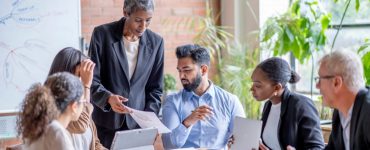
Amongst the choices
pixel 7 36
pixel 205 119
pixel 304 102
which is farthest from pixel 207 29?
pixel 304 102

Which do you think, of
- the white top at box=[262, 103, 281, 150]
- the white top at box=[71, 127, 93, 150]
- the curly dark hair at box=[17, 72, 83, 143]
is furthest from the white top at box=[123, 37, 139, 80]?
the curly dark hair at box=[17, 72, 83, 143]

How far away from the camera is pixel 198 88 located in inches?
137

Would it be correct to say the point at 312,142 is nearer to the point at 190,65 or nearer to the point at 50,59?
the point at 190,65

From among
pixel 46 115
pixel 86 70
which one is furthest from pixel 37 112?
pixel 86 70

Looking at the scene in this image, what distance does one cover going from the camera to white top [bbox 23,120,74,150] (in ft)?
7.57

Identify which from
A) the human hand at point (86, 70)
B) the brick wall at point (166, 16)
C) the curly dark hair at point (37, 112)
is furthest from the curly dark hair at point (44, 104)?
the brick wall at point (166, 16)

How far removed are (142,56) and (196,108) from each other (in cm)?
48

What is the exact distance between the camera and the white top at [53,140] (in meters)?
2.31

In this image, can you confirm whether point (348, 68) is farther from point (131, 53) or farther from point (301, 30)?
point (301, 30)

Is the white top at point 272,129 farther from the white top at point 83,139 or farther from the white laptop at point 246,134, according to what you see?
the white top at point 83,139

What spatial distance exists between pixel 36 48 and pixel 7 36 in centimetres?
24

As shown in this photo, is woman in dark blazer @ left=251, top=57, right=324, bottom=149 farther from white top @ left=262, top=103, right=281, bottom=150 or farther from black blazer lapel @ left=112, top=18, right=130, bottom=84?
black blazer lapel @ left=112, top=18, right=130, bottom=84

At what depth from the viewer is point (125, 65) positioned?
11.5ft

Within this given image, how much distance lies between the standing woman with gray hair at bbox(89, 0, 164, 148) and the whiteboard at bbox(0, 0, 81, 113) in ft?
3.78
